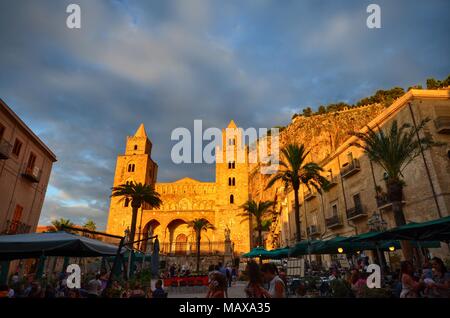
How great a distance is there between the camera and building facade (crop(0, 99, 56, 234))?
58.9 ft

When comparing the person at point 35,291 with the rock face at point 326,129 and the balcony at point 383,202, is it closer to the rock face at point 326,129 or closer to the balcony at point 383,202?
the balcony at point 383,202

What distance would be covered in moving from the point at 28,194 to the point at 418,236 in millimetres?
24663

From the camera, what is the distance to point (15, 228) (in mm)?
19047

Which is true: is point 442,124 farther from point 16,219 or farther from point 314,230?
point 16,219

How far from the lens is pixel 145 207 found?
172ft

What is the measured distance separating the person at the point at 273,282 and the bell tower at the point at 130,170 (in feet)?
148

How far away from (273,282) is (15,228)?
21421 millimetres

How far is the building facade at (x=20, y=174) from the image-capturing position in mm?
17953

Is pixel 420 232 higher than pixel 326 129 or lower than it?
lower

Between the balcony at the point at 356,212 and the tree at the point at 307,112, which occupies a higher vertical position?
the tree at the point at 307,112

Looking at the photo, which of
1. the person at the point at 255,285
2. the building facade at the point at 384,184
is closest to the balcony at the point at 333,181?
the building facade at the point at 384,184

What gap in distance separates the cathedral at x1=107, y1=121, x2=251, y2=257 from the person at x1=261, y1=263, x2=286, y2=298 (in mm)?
35331

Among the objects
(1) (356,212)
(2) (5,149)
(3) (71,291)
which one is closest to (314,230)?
(1) (356,212)
